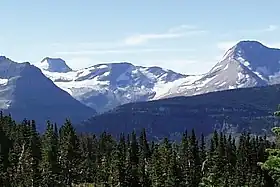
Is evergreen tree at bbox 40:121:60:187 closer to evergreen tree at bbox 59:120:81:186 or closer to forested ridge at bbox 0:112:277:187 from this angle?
forested ridge at bbox 0:112:277:187

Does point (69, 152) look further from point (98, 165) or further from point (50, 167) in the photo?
point (98, 165)

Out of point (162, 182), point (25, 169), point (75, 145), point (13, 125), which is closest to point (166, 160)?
point (162, 182)

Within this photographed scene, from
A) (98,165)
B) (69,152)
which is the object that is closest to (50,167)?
(69,152)

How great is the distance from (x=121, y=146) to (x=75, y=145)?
124 ft

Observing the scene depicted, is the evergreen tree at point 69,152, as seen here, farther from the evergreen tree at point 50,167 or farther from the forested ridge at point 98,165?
the evergreen tree at point 50,167

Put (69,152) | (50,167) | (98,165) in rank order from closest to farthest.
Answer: (50,167), (69,152), (98,165)

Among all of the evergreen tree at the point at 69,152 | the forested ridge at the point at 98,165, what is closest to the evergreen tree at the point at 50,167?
the forested ridge at the point at 98,165

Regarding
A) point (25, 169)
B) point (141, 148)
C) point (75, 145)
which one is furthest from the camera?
point (141, 148)

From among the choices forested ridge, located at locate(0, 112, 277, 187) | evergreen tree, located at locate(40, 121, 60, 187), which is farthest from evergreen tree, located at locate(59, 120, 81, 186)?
evergreen tree, located at locate(40, 121, 60, 187)

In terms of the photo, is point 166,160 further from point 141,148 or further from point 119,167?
point 141,148

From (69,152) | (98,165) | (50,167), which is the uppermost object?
(69,152)

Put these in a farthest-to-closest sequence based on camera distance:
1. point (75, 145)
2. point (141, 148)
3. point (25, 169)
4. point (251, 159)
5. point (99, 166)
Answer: point (141, 148) < point (251, 159) < point (99, 166) < point (75, 145) < point (25, 169)

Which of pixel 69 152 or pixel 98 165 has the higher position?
pixel 69 152

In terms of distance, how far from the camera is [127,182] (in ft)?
351
